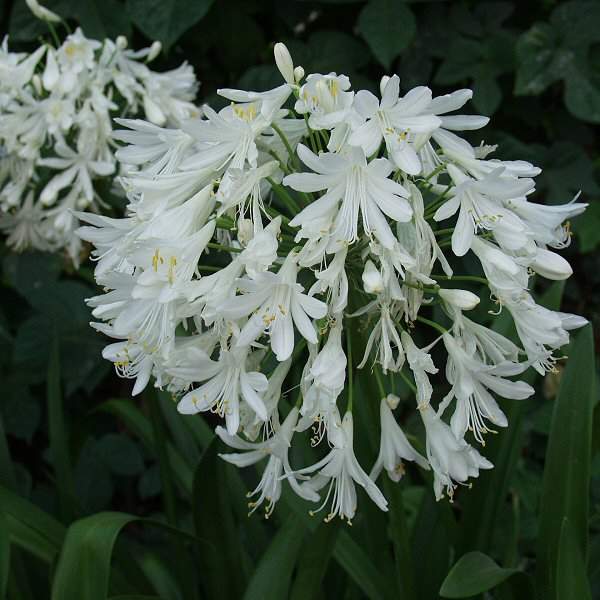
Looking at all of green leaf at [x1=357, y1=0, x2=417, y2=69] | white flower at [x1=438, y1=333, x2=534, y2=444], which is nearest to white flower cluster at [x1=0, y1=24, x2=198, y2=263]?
green leaf at [x1=357, y1=0, x2=417, y2=69]

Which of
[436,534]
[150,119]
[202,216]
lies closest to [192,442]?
[436,534]

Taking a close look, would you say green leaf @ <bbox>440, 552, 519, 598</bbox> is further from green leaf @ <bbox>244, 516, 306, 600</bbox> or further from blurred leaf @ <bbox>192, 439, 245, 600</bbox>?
blurred leaf @ <bbox>192, 439, 245, 600</bbox>

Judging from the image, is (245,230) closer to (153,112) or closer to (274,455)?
(274,455)

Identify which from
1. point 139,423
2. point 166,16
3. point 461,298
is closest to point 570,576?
point 461,298

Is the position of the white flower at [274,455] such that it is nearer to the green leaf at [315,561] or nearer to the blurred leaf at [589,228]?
the green leaf at [315,561]

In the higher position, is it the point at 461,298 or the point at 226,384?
the point at 461,298

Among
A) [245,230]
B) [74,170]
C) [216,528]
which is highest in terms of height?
[245,230]
